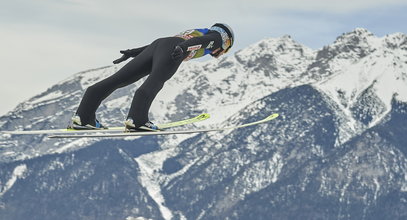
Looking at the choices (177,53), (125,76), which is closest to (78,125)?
(125,76)

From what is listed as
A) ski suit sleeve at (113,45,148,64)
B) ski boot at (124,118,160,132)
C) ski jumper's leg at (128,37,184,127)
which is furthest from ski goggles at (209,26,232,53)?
ski boot at (124,118,160,132)

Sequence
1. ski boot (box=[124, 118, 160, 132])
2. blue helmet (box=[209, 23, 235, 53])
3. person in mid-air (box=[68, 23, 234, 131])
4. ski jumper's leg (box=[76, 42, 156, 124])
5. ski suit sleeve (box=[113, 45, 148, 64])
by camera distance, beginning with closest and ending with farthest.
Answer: person in mid-air (box=[68, 23, 234, 131]) < ski boot (box=[124, 118, 160, 132]) < ski jumper's leg (box=[76, 42, 156, 124]) < ski suit sleeve (box=[113, 45, 148, 64]) < blue helmet (box=[209, 23, 235, 53])

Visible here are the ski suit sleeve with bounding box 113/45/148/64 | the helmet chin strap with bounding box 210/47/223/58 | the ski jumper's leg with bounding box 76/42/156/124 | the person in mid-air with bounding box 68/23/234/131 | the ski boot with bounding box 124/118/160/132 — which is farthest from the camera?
the helmet chin strap with bounding box 210/47/223/58

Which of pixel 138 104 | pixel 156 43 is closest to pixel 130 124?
pixel 138 104

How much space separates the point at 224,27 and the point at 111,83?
159 inches

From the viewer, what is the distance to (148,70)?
1078 inches

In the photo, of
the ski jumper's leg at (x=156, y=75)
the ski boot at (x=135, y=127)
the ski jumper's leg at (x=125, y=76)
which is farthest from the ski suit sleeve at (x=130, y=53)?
the ski boot at (x=135, y=127)

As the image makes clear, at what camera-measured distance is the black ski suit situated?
1048 inches

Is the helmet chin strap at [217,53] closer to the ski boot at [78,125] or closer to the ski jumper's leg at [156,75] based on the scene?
the ski jumper's leg at [156,75]

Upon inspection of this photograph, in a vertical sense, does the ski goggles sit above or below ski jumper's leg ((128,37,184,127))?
above

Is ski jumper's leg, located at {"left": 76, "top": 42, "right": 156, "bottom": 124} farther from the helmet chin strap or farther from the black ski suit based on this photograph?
the helmet chin strap

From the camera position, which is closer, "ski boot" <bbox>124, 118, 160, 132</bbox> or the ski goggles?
"ski boot" <bbox>124, 118, 160, 132</bbox>

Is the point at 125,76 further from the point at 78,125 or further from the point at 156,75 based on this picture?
the point at 78,125

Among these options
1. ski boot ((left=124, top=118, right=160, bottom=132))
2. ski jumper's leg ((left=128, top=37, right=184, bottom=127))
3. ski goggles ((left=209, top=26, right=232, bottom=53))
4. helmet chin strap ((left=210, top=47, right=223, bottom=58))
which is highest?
ski goggles ((left=209, top=26, right=232, bottom=53))
